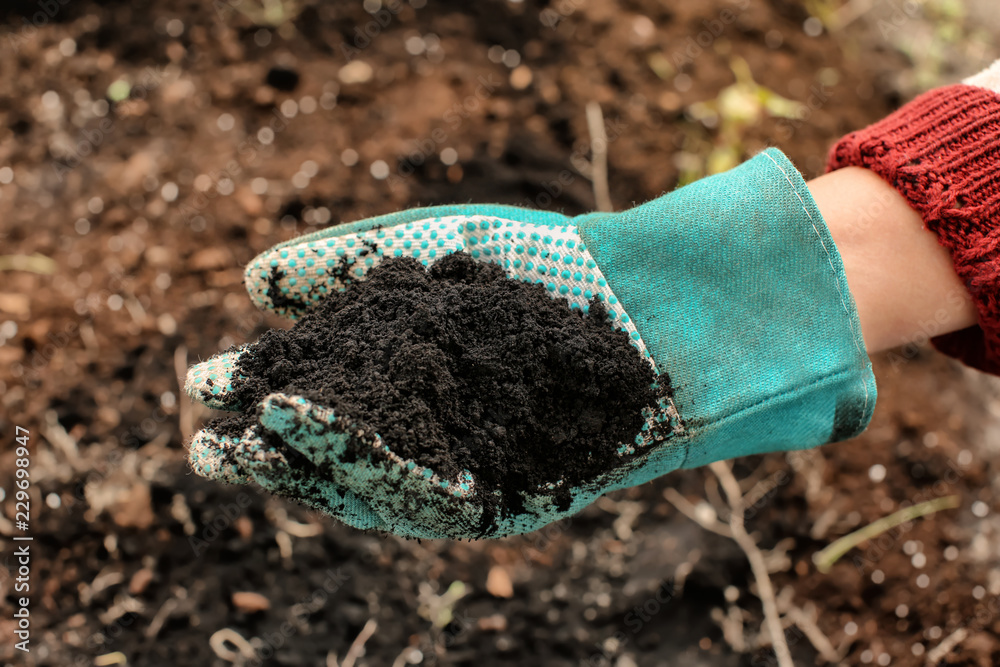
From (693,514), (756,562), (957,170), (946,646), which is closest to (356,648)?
(693,514)

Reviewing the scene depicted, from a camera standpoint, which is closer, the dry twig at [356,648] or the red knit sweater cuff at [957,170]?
the red knit sweater cuff at [957,170]

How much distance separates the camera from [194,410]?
177 centimetres

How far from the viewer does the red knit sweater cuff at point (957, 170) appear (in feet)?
3.93

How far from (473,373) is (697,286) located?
0.49m

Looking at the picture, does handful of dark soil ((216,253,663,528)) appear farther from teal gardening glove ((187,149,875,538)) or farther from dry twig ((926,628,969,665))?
dry twig ((926,628,969,665))

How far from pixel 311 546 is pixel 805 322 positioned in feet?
4.25

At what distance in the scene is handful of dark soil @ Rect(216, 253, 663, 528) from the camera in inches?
41.2

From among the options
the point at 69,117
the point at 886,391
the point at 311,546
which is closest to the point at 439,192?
the point at 311,546

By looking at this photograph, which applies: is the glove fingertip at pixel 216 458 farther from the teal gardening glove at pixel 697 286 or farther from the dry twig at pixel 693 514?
the dry twig at pixel 693 514

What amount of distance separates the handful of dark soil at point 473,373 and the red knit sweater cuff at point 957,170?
2.08ft

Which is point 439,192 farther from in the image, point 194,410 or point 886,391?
point 886,391

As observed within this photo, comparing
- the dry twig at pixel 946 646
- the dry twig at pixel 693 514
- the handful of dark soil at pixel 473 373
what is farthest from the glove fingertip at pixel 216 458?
the dry twig at pixel 946 646

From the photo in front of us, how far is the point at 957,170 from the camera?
1.23m

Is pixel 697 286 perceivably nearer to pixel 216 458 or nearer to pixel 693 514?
pixel 693 514
